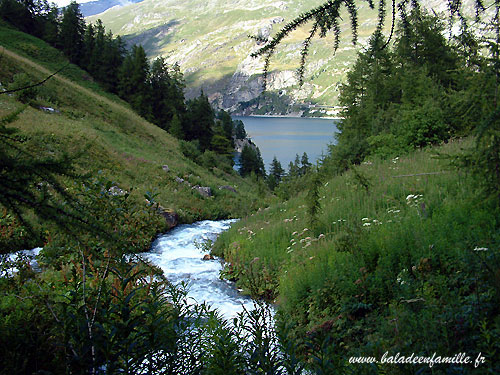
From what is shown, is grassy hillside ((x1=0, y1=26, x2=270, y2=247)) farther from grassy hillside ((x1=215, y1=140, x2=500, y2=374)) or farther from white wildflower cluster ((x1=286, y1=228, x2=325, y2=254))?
grassy hillside ((x1=215, y1=140, x2=500, y2=374))

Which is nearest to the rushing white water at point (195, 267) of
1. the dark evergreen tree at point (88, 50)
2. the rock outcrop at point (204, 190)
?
the rock outcrop at point (204, 190)

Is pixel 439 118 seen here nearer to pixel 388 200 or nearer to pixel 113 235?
pixel 388 200

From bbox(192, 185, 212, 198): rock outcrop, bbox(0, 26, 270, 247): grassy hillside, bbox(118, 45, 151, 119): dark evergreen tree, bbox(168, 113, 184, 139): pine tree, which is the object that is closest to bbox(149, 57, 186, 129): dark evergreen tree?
bbox(118, 45, 151, 119): dark evergreen tree

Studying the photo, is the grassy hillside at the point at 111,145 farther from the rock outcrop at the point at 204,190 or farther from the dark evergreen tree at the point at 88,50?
the dark evergreen tree at the point at 88,50

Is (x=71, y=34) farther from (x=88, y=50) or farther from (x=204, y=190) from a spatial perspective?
(x=204, y=190)

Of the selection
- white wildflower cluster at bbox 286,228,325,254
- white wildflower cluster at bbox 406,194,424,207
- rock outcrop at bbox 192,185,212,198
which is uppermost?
white wildflower cluster at bbox 406,194,424,207

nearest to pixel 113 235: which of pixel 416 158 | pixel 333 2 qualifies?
pixel 333 2

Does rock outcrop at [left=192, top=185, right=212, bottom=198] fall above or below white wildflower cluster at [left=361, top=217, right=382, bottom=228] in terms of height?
below

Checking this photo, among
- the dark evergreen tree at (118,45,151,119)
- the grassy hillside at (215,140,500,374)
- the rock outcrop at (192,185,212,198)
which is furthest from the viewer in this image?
the dark evergreen tree at (118,45,151,119)

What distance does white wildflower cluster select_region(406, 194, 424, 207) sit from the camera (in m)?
6.85

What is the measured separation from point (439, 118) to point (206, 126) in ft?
139

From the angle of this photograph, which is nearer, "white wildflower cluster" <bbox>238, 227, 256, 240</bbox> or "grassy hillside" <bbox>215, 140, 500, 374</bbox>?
"grassy hillside" <bbox>215, 140, 500, 374</bbox>

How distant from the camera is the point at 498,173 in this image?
4684 millimetres

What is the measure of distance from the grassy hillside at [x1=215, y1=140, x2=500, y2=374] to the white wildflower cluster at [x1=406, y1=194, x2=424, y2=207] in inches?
1.7
